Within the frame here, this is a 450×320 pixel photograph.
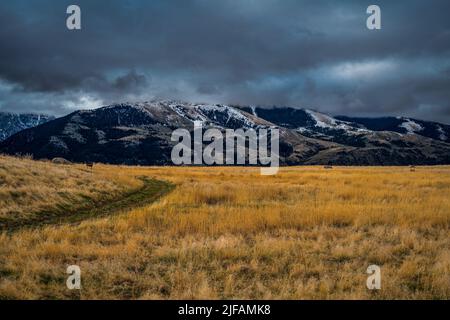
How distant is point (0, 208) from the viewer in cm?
1867

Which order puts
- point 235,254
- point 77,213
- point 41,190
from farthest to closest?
point 41,190 < point 77,213 < point 235,254

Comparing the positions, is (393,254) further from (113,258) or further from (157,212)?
(157,212)

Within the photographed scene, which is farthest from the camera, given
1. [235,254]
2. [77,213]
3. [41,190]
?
[41,190]

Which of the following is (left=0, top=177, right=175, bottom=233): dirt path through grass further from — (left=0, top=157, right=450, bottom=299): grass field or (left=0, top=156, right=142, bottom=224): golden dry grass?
(left=0, top=157, right=450, bottom=299): grass field

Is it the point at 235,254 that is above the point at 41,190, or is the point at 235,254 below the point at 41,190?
below

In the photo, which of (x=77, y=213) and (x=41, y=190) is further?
(x=41, y=190)

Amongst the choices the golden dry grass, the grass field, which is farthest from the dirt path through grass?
the grass field

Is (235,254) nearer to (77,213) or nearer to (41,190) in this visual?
(77,213)

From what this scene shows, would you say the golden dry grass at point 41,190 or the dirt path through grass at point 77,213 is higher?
the golden dry grass at point 41,190

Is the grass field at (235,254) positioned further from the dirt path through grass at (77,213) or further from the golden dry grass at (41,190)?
the dirt path through grass at (77,213)

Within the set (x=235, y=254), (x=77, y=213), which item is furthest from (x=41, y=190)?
(x=235, y=254)

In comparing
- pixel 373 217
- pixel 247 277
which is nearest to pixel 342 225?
pixel 373 217

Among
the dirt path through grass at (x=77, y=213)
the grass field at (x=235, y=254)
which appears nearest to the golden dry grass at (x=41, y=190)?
the grass field at (x=235, y=254)
